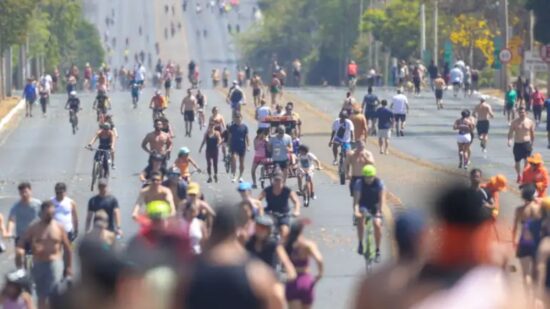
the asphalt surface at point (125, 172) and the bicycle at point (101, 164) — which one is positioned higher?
the bicycle at point (101, 164)

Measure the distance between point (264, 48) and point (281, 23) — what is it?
2.36m

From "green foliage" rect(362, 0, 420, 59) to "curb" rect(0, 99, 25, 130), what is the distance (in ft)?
97.3

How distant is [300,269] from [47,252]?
3.01 meters

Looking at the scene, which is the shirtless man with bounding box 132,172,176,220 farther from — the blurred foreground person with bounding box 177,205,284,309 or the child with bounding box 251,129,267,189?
the blurred foreground person with bounding box 177,205,284,309

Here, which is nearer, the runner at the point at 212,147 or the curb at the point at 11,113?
the runner at the point at 212,147

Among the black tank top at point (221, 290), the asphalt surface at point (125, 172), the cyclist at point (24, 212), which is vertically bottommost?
the asphalt surface at point (125, 172)

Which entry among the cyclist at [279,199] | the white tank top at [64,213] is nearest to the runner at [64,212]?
the white tank top at [64,213]

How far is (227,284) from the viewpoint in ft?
26.1

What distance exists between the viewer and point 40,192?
3925 centimetres

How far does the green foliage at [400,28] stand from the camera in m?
99.1

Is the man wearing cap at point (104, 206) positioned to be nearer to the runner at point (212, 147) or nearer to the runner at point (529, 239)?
the runner at point (529, 239)

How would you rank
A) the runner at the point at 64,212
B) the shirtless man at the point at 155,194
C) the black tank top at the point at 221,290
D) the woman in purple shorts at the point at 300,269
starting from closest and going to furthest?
the black tank top at the point at 221,290, the woman in purple shorts at the point at 300,269, the runner at the point at 64,212, the shirtless man at the point at 155,194

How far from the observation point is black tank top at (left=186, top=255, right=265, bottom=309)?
7.91 m

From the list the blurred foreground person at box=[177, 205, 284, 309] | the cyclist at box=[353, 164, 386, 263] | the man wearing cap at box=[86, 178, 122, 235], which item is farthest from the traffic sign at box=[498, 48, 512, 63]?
the blurred foreground person at box=[177, 205, 284, 309]
